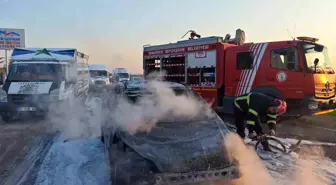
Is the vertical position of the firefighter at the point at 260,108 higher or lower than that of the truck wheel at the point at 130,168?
higher

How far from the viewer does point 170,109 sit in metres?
5.27

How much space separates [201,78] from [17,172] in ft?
24.5

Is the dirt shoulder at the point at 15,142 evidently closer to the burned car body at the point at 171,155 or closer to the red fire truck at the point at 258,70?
the burned car body at the point at 171,155

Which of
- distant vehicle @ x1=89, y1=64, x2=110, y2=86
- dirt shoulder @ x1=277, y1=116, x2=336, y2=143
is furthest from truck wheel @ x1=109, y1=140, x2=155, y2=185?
distant vehicle @ x1=89, y1=64, x2=110, y2=86

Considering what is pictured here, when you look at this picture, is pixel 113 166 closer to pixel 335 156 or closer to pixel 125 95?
pixel 125 95

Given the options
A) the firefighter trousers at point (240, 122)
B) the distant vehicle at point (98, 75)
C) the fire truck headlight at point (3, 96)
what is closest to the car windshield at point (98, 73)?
the distant vehicle at point (98, 75)

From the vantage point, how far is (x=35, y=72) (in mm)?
11320

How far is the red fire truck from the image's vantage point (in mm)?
8984

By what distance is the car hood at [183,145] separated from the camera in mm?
3732

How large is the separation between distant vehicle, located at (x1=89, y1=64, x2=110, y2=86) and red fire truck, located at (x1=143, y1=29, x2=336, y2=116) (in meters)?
19.5

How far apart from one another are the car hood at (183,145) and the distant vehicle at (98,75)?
26741mm

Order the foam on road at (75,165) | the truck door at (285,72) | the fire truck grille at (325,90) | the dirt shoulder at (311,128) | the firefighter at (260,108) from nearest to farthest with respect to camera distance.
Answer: the foam on road at (75,165)
the firefighter at (260,108)
the dirt shoulder at (311,128)
the fire truck grille at (325,90)
the truck door at (285,72)

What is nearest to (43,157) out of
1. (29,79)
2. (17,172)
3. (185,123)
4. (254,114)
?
(17,172)

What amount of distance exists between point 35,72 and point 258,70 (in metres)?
7.37
